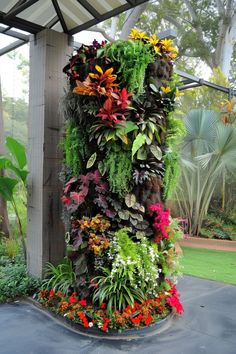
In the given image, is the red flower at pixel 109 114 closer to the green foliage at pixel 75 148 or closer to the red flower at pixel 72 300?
the green foliage at pixel 75 148

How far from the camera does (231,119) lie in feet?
29.3

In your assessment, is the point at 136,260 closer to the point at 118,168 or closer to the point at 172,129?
the point at 118,168

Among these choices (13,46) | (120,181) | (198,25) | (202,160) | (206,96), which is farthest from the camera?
(198,25)

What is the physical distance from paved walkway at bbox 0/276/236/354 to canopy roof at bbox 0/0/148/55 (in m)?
3.18

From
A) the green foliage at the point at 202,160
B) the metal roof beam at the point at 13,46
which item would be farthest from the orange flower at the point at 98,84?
the green foliage at the point at 202,160

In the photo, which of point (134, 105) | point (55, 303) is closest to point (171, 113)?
point (134, 105)

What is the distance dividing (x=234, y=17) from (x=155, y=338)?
15.1 metres

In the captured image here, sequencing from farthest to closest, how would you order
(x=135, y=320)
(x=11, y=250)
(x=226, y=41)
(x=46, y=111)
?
(x=226, y=41), (x=11, y=250), (x=46, y=111), (x=135, y=320)

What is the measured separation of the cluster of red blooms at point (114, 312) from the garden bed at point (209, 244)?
4.06 meters

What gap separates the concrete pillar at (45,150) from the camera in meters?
4.13

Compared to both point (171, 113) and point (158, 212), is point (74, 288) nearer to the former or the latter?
point (158, 212)

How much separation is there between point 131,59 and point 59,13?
1.35m

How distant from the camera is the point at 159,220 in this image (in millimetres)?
3570

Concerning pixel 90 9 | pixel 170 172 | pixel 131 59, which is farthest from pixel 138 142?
pixel 90 9
